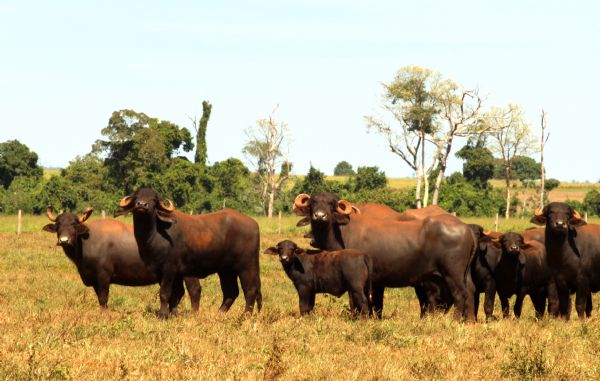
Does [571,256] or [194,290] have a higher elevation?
[571,256]

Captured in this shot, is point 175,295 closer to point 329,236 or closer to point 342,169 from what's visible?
point 329,236

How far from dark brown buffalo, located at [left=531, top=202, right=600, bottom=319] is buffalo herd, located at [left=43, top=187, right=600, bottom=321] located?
17 mm

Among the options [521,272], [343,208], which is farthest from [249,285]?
[521,272]

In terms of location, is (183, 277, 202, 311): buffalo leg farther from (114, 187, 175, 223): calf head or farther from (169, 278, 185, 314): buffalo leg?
(114, 187, 175, 223): calf head

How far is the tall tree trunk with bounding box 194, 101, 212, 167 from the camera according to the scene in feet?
248

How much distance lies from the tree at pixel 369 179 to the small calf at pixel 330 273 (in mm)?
61384

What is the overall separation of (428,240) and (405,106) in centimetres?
5458

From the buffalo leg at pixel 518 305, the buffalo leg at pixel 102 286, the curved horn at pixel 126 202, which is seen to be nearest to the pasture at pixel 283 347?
the buffalo leg at pixel 102 286

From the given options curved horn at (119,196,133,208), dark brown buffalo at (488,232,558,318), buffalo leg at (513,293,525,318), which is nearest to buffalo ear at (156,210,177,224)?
curved horn at (119,196,133,208)

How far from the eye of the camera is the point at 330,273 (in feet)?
45.9

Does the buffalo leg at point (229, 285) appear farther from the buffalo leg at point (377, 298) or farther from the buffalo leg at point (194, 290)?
the buffalo leg at point (377, 298)

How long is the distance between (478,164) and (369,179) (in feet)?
39.6

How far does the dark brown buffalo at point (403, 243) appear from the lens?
14023 mm

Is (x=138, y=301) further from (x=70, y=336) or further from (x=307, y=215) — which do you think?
(x=70, y=336)
